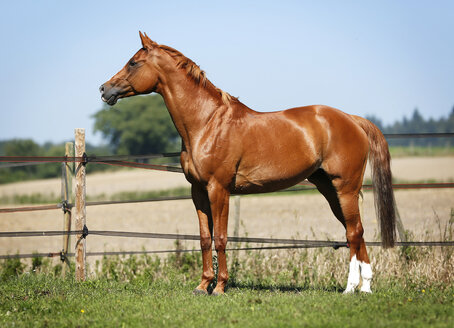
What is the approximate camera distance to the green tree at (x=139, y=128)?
80875 millimetres

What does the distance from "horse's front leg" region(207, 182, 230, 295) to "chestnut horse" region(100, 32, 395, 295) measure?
0.01m

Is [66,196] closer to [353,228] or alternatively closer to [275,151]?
[275,151]

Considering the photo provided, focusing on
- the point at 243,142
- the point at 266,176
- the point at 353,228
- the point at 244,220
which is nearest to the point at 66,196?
the point at 243,142

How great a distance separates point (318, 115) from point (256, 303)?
218cm

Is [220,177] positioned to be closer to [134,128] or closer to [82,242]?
[82,242]

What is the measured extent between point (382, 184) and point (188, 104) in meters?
2.40

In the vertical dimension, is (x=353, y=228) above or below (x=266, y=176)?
below

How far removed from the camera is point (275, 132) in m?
5.45

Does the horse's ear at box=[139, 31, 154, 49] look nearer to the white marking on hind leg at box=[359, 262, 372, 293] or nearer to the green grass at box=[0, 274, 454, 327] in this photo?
the green grass at box=[0, 274, 454, 327]

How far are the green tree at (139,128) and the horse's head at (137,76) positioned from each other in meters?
70.9

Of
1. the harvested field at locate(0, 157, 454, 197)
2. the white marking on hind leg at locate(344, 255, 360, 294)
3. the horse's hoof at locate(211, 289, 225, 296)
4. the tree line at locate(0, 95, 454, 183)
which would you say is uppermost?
the tree line at locate(0, 95, 454, 183)

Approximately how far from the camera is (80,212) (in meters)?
6.92

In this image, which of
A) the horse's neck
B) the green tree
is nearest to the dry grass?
the horse's neck

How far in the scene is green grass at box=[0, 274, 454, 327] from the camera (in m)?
4.27
